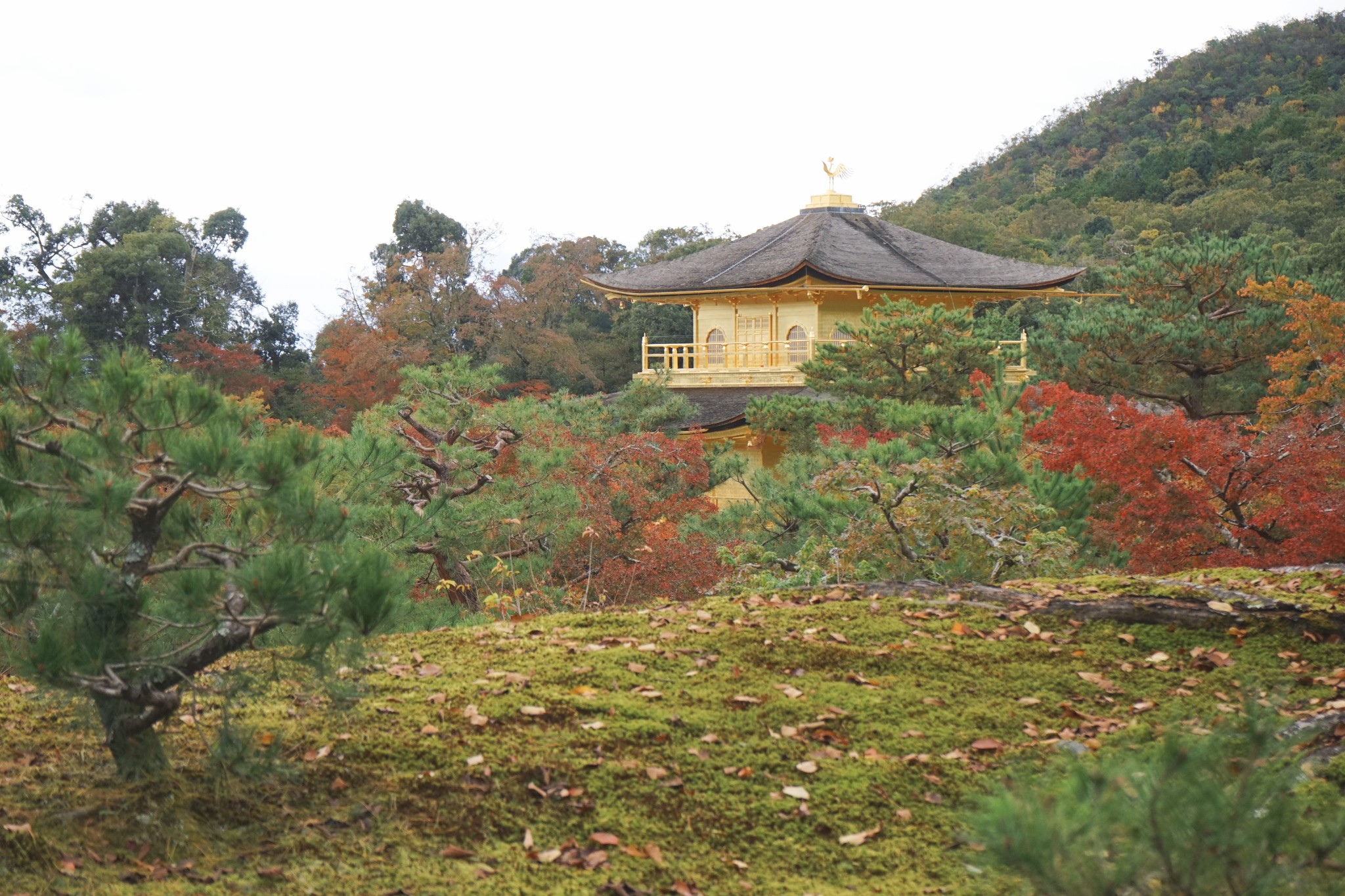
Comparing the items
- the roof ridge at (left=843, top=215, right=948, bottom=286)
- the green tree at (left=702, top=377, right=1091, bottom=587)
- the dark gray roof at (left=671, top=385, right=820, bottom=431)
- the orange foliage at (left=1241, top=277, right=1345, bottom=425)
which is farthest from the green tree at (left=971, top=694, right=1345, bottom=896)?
the roof ridge at (left=843, top=215, right=948, bottom=286)

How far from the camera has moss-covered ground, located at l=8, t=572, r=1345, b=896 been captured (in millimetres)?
2797

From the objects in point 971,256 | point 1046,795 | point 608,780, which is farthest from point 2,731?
point 971,256

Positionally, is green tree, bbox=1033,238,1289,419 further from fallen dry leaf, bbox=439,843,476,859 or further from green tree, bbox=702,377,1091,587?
fallen dry leaf, bbox=439,843,476,859

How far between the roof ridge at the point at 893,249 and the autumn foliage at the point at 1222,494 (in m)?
11.7

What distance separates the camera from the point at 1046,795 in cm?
168

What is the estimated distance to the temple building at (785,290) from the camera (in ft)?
61.9

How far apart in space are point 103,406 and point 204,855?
3.48 ft

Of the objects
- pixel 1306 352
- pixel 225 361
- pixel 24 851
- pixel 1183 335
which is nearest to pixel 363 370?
pixel 225 361

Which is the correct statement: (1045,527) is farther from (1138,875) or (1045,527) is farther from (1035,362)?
(1035,362)

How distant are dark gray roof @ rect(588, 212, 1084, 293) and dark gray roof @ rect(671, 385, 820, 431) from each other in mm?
1649

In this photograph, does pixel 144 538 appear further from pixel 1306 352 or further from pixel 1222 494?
pixel 1306 352

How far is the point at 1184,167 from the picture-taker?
39.3 meters

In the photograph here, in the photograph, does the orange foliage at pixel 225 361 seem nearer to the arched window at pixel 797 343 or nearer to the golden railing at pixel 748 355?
the golden railing at pixel 748 355

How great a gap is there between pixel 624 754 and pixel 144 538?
4.64 ft
